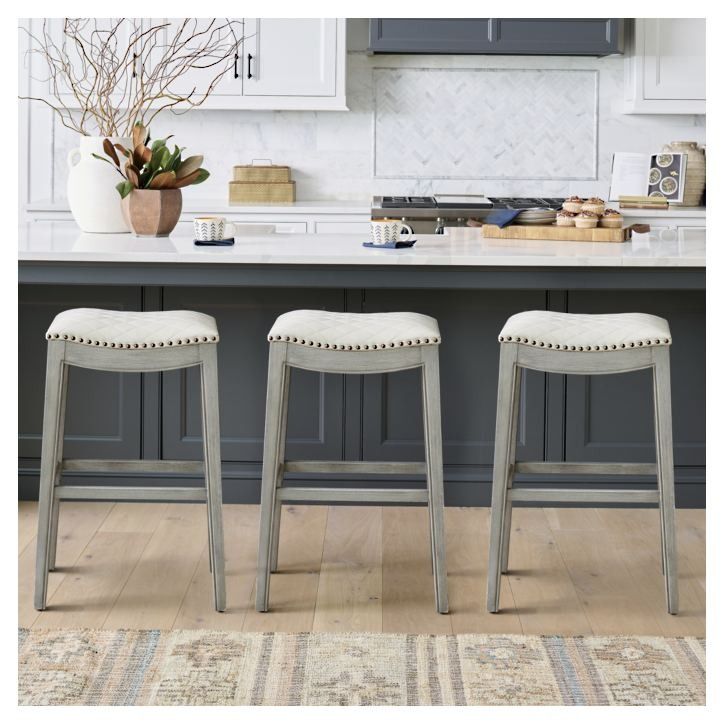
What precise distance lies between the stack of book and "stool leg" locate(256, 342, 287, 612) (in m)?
3.13

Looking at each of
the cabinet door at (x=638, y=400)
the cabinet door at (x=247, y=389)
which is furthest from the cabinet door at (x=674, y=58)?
the cabinet door at (x=247, y=389)

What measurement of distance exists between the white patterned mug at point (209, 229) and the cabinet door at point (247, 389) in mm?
235

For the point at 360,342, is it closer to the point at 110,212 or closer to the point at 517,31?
the point at 110,212

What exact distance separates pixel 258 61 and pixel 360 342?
3.07m

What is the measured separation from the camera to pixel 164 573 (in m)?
2.99

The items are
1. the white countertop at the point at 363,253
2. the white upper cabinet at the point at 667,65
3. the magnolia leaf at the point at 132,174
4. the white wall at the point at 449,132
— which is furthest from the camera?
the white wall at the point at 449,132

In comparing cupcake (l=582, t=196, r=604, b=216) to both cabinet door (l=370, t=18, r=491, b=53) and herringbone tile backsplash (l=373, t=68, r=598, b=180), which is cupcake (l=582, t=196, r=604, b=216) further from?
herringbone tile backsplash (l=373, t=68, r=598, b=180)

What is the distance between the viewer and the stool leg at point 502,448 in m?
2.68

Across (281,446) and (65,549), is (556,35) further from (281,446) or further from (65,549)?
(65,549)

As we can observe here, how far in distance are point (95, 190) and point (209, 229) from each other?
1.78 feet

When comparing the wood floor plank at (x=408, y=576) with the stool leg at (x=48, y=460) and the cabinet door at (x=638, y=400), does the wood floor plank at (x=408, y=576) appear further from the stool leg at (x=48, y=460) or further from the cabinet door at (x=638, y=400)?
the stool leg at (x=48, y=460)

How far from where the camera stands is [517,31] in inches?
205

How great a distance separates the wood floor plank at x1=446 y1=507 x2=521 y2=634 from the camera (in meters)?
2.68
